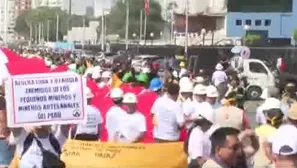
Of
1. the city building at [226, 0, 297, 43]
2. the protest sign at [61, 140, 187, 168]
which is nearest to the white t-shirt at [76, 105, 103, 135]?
the protest sign at [61, 140, 187, 168]

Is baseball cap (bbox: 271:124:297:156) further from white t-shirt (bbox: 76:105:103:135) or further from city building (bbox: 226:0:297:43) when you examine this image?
city building (bbox: 226:0:297:43)

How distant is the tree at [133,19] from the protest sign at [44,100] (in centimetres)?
13178

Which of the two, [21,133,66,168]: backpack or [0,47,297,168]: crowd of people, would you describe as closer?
[0,47,297,168]: crowd of people

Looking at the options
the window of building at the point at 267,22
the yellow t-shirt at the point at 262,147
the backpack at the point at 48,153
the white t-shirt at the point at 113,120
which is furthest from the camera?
the window of building at the point at 267,22

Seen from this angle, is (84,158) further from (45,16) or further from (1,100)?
(45,16)

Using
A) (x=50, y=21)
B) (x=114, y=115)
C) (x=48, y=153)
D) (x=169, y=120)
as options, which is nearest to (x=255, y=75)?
(x=169, y=120)

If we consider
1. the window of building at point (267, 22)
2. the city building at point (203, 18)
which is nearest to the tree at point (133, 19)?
the city building at point (203, 18)

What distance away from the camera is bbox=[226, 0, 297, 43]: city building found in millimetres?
97750

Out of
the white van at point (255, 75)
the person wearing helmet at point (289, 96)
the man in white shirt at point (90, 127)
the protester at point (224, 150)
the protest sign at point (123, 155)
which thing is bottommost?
the white van at point (255, 75)

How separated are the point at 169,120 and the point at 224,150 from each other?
6055mm

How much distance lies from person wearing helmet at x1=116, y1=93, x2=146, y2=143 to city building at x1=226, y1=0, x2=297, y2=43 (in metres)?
85.3

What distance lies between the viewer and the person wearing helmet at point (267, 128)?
359 inches

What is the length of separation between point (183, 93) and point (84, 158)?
3.97 m

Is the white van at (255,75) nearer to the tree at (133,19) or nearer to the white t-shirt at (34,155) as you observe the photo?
the white t-shirt at (34,155)
